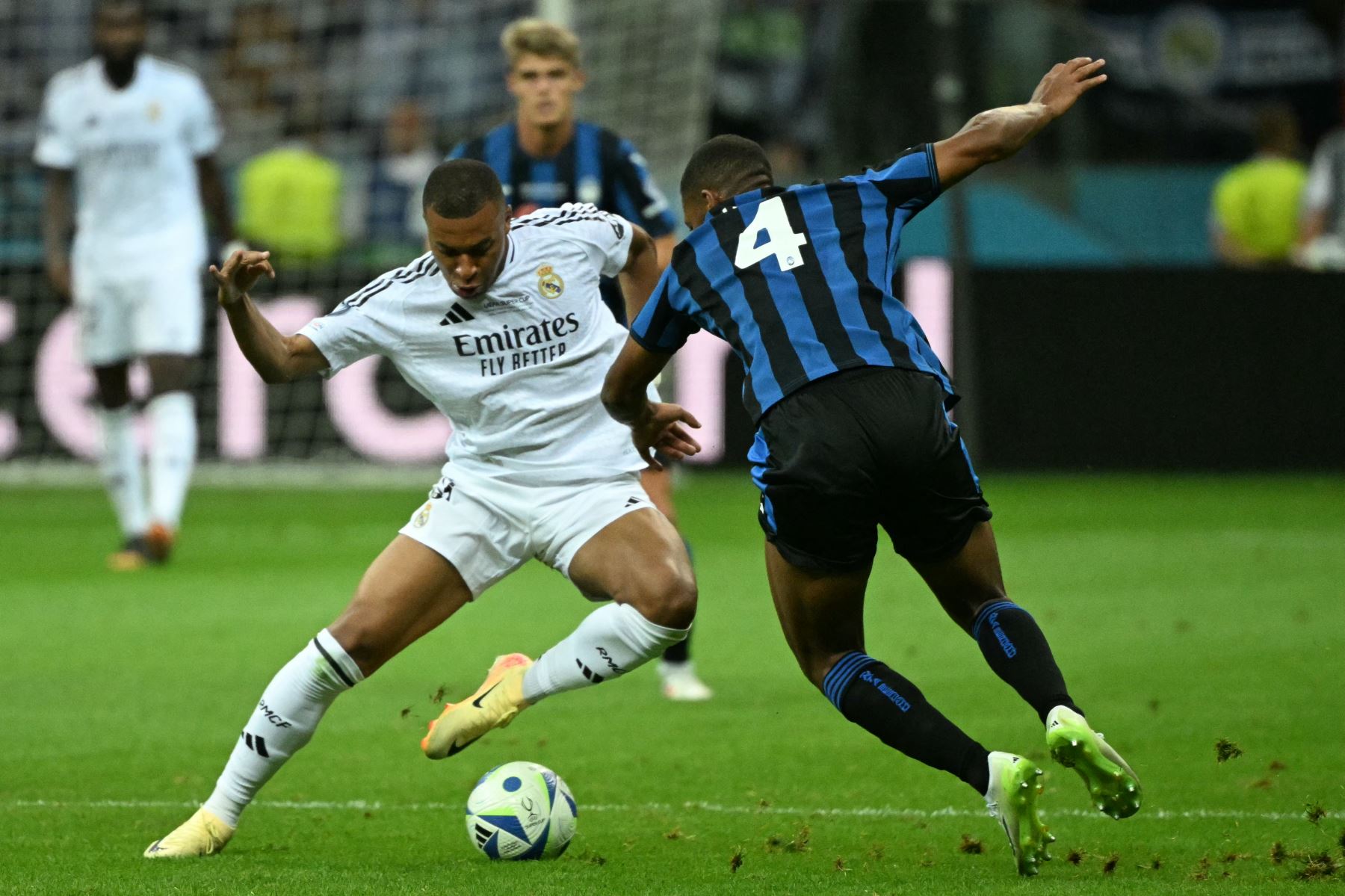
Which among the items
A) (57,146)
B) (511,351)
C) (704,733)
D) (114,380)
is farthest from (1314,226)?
(511,351)

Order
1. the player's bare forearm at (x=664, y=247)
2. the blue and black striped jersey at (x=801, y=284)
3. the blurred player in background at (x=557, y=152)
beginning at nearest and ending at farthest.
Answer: the blue and black striped jersey at (x=801, y=284) → the player's bare forearm at (x=664, y=247) → the blurred player in background at (x=557, y=152)

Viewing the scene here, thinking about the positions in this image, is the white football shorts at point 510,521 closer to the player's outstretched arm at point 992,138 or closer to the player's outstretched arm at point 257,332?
the player's outstretched arm at point 257,332

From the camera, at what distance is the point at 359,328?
542 cm

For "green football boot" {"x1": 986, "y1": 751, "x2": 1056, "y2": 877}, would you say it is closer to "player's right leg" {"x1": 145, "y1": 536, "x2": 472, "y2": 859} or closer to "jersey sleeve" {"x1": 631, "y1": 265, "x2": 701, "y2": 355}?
"jersey sleeve" {"x1": 631, "y1": 265, "x2": 701, "y2": 355}

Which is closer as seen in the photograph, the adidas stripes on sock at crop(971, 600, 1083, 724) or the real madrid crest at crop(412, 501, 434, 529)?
the adidas stripes on sock at crop(971, 600, 1083, 724)

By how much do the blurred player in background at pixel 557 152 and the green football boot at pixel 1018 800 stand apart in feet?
10.3

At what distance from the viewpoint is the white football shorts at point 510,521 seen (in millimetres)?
5414

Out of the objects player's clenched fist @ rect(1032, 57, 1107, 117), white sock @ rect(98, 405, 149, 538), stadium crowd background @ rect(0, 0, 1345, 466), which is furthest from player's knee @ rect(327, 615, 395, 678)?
stadium crowd background @ rect(0, 0, 1345, 466)

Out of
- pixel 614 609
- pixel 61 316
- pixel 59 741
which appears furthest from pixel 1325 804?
pixel 61 316

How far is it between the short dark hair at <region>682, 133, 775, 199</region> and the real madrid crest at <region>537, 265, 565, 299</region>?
561mm

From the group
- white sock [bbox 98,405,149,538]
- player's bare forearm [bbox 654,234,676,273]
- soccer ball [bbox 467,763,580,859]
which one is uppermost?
player's bare forearm [bbox 654,234,676,273]

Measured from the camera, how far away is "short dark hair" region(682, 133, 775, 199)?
5.09 m

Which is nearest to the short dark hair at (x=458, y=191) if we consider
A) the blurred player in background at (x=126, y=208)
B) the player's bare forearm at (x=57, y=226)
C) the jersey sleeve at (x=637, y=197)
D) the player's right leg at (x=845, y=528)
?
the player's right leg at (x=845, y=528)

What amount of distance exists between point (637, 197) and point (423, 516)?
2511mm
